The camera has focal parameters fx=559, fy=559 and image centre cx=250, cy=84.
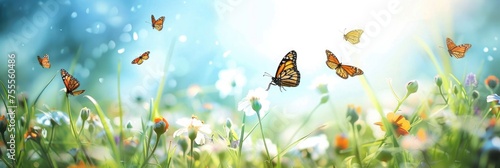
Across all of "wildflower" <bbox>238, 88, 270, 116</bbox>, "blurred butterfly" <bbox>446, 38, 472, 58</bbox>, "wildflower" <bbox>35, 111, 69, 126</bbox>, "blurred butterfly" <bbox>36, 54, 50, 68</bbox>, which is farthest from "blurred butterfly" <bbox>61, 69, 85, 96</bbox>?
"blurred butterfly" <bbox>446, 38, 472, 58</bbox>

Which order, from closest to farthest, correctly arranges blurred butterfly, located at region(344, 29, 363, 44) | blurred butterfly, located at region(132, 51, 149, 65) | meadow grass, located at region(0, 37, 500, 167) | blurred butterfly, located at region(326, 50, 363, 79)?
meadow grass, located at region(0, 37, 500, 167) < blurred butterfly, located at region(326, 50, 363, 79) < blurred butterfly, located at region(344, 29, 363, 44) < blurred butterfly, located at region(132, 51, 149, 65)

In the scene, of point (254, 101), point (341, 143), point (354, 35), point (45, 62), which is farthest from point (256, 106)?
point (45, 62)

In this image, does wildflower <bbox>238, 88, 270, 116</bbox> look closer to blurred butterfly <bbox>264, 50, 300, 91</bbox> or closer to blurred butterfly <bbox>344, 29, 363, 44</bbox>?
blurred butterfly <bbox>264, 50, 300, 91</bbox>

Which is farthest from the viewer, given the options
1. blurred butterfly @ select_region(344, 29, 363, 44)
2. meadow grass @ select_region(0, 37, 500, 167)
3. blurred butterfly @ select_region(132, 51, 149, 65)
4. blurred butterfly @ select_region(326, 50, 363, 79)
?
blurred butterfly @ select_region(132, 51, 149, 65)

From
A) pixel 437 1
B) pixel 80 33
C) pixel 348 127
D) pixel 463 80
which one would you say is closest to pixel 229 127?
pixel 348 127

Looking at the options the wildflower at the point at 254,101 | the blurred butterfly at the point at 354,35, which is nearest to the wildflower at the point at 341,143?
the wildflower at the point at 254,101

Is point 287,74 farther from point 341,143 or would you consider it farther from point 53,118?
point 53,118
